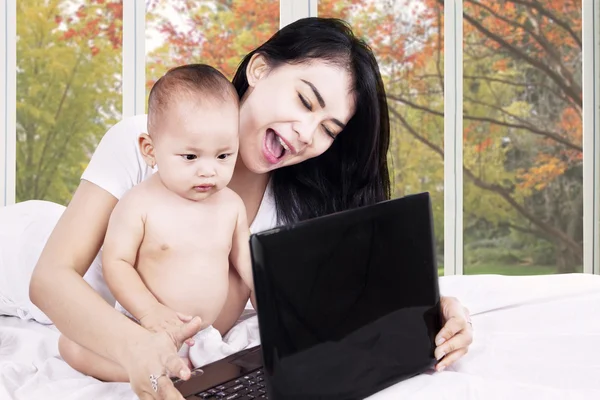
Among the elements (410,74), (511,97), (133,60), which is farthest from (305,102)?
(511,97)

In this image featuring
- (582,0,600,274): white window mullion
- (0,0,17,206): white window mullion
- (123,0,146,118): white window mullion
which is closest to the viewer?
(0,0,17,206): white window mullion

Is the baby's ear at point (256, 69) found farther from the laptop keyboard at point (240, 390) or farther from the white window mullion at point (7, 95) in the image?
the white window mullion at point (7, 95)

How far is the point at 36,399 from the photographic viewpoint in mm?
1078

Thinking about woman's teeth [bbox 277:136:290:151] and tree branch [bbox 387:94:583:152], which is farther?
tree branch [bbox 387:94:583:152]

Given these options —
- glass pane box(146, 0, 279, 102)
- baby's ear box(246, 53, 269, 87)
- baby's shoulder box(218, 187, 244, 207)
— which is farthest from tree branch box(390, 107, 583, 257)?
baby's shoulder box(218, 187, 244, 207)

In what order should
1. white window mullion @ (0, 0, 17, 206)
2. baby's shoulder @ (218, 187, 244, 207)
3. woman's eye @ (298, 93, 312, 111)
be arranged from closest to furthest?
baby's shoulder @ (218, 187, 244, 207), woman's eye @ (298, 93, 312, 111), white window mullion @ (0, 0, 17, 206)

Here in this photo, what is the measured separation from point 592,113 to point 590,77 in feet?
0.66

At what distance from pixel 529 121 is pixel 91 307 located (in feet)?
12.5

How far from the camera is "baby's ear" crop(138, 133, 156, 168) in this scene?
51.0 inches

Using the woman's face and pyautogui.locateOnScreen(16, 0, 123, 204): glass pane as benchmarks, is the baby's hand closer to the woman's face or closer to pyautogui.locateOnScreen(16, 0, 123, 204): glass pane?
the woman's face

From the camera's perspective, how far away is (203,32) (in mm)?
4441

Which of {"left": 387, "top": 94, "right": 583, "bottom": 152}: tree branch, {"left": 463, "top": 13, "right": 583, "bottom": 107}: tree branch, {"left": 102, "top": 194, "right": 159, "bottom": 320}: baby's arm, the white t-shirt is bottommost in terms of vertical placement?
{"left": 102, "top": 194, "right": 159, "bottom": 320}: baby's arm

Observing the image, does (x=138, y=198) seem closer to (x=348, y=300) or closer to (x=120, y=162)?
(x=120, y=162)

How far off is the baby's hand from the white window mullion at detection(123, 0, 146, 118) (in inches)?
84.3
